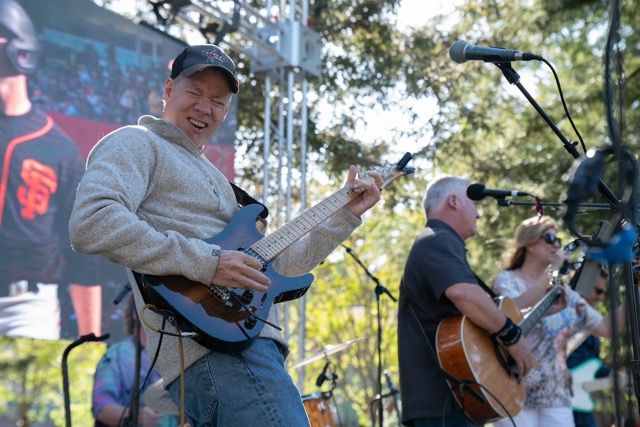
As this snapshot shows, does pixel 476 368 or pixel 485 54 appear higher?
pixel 485 54

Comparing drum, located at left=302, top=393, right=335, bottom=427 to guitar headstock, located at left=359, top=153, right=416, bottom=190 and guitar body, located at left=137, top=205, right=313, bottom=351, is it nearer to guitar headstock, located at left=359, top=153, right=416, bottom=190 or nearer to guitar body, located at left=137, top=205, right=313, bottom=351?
guitar headstock, located at left=359, top=153, right=416, bottom=190

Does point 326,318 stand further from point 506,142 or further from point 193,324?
point 193,324

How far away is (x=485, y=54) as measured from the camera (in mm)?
3105

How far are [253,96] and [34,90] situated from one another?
4722 mm

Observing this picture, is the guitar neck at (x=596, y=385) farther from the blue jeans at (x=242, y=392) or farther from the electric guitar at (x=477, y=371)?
the blue jeans at (x=242, y=392)

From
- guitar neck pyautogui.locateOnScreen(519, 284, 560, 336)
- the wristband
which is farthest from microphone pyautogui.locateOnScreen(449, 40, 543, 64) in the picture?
guitar neck pyautogui.locateOnScreen(519, 284, 560, 336)

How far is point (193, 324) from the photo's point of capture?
2498 mm

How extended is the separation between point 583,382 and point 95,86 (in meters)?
4.48

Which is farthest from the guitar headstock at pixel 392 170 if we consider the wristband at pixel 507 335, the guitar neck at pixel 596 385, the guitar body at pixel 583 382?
the guitar neck at pixel 596 385

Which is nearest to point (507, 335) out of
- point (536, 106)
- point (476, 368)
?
point (476, 368)

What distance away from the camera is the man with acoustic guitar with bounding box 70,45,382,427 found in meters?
2.47

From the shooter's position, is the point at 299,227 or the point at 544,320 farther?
the point at 544,320

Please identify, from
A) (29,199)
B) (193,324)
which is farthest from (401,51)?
(193,324)

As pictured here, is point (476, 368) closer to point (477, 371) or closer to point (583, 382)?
point (477, 371)
